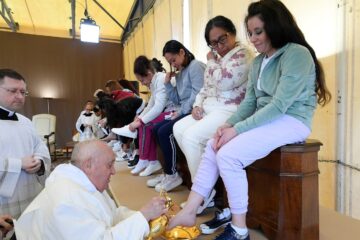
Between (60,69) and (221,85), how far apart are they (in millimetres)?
7616

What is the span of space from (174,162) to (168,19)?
328 cm

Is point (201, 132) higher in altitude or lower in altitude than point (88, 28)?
lower

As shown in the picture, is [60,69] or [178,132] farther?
[60,69]

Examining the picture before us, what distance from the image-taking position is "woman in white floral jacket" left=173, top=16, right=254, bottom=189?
64.5 inches

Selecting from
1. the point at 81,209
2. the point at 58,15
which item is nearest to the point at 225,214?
the point at 81,209

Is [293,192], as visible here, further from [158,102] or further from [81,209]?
[158,102]

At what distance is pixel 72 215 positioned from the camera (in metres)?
0.89

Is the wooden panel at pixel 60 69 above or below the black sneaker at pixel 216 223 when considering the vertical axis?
above

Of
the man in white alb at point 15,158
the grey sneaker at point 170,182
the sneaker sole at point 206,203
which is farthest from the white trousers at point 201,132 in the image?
the man in white alb at point 15,158

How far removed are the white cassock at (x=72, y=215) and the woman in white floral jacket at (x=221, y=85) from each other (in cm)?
68

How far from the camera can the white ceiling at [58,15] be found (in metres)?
6.84

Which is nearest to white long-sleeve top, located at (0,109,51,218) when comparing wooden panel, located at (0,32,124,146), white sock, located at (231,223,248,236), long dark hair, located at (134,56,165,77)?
long dark hair, located at (134,56,165,77)

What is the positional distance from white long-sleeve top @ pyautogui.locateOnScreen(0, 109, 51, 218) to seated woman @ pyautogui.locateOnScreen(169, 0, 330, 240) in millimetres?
1001

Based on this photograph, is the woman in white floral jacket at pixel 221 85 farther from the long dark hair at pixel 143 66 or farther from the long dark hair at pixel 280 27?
the long dark hair at pixel 143 66
